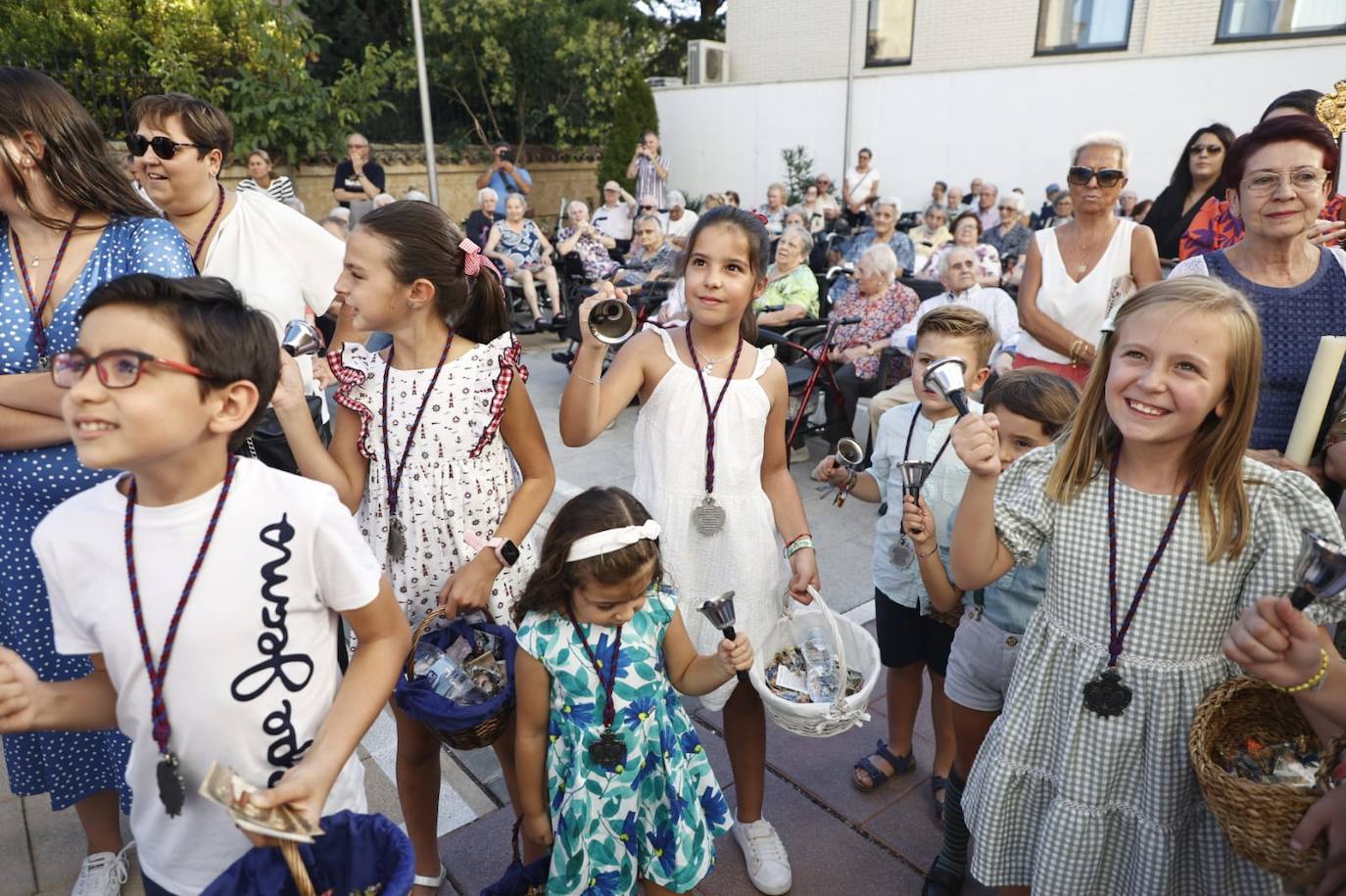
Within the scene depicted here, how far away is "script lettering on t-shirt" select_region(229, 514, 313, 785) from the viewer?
1402mm

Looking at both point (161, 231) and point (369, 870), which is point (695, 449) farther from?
point (161, 231)

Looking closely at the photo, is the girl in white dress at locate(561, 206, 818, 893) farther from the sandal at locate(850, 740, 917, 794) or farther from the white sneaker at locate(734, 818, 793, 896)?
the sandal at locate(850, 740, 917, 794)

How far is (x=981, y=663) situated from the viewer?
7.11ft

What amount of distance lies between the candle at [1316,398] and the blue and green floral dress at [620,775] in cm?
169

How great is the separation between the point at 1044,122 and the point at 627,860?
14.5 meters

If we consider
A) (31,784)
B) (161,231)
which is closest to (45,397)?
(161,231)

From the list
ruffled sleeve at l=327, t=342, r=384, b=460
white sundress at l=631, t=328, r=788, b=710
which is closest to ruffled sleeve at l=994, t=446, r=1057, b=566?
white sundress at l=631, t=328, r=788, b=710

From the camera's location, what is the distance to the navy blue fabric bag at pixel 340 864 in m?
1.30

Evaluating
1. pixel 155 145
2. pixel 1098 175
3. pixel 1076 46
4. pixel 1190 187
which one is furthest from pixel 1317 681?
pixel 1076 46

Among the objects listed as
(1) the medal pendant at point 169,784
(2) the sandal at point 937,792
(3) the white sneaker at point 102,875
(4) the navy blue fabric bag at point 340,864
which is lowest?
(2) the sandal at point 937,792

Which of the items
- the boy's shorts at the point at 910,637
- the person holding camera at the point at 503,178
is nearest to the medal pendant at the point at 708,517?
the boy's shorts at the point at 910,637

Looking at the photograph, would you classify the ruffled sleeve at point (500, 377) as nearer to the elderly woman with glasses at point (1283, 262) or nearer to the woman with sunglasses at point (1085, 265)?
the elderly woman with glasses at point (1283, 262)

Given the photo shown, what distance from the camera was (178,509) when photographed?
4.45 ft

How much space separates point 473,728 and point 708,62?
1882 centimetres
